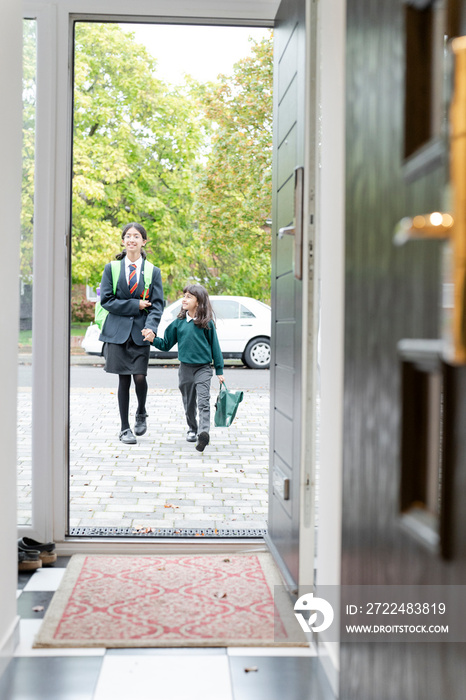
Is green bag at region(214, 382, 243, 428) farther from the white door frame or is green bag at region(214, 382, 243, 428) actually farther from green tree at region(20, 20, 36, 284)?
green tree at region(20, 20, 36, 284)

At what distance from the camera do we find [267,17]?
312 centimetres

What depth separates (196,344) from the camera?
16.2 ft

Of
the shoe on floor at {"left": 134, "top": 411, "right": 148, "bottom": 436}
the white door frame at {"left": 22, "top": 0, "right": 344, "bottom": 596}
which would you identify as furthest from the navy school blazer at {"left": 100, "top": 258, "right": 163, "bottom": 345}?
the white door frame at {"left": 22, "top": 0, "right": 344, "bottom": 596}

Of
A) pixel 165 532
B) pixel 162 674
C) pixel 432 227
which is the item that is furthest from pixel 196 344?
pixel 432 227

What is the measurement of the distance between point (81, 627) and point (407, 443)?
5.38 ft

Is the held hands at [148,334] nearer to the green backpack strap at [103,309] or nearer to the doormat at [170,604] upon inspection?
the green backpack strap at [103,309]

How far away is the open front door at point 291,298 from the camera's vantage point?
236 centimetres

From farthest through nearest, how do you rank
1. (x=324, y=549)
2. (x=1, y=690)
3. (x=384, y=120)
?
(x=324, y=549) < (x=1, y=690) < (x=384, y=120)

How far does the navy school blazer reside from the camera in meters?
5.04

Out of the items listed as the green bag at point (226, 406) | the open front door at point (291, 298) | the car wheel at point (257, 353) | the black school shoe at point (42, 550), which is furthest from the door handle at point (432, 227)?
the car wheel at point (257, 353)

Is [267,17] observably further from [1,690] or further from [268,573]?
[1,690]

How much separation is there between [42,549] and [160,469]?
75.1 inches

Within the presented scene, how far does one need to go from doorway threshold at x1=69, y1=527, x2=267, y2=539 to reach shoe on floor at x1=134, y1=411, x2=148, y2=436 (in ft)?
6.35

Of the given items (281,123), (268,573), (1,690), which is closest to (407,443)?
(1,690)
